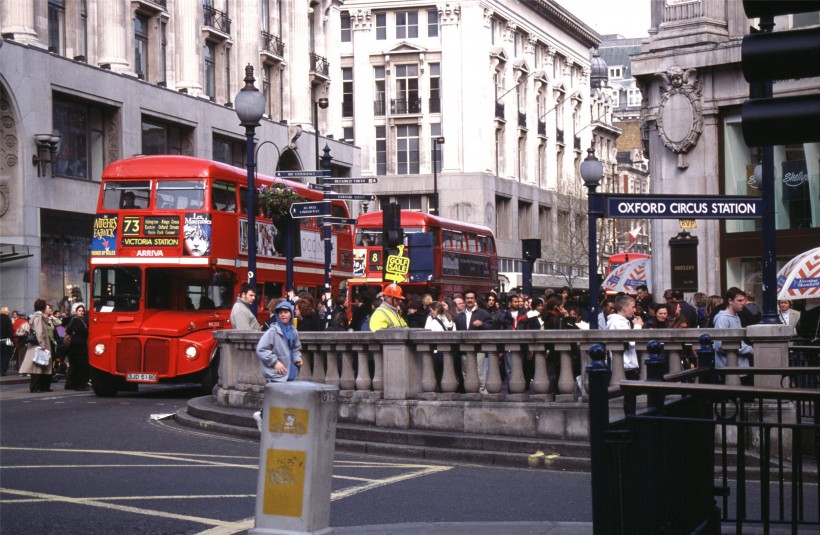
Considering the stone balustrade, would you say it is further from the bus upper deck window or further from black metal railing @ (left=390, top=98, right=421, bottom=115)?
black metal railing @ (left=390, top=98, right=421, bottom=115)

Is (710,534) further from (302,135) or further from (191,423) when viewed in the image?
(302,135)

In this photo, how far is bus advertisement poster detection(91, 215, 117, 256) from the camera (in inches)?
965

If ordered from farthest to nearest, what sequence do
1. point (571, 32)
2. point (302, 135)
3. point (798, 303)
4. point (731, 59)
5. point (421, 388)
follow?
point (571, 32) → point (302, 135) → point (731, 59) → point (798, 303) → point (421, 388)

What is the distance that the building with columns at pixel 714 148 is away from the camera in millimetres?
27500

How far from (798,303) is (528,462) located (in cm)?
1293

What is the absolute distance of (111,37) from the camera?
43125mm

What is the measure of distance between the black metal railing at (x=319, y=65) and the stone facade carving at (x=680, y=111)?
33.4 metres

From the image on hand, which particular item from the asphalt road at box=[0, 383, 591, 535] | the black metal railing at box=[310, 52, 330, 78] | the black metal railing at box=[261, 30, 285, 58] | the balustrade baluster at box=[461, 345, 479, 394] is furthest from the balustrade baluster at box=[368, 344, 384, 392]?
the black metal railing at box=[310, 52, 330, 78]

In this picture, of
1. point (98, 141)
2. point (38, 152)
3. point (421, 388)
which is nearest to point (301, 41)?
point (98, 141)

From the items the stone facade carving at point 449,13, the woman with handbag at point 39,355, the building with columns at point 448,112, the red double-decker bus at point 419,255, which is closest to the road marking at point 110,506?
the woman with handbag at point 39,355

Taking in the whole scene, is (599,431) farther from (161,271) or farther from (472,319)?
(161,271)

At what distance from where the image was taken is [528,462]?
1343 centimetres

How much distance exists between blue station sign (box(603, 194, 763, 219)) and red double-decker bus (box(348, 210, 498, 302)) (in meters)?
23.9

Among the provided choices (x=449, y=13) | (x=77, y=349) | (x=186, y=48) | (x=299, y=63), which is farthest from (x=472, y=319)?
(x=449, y=13)
